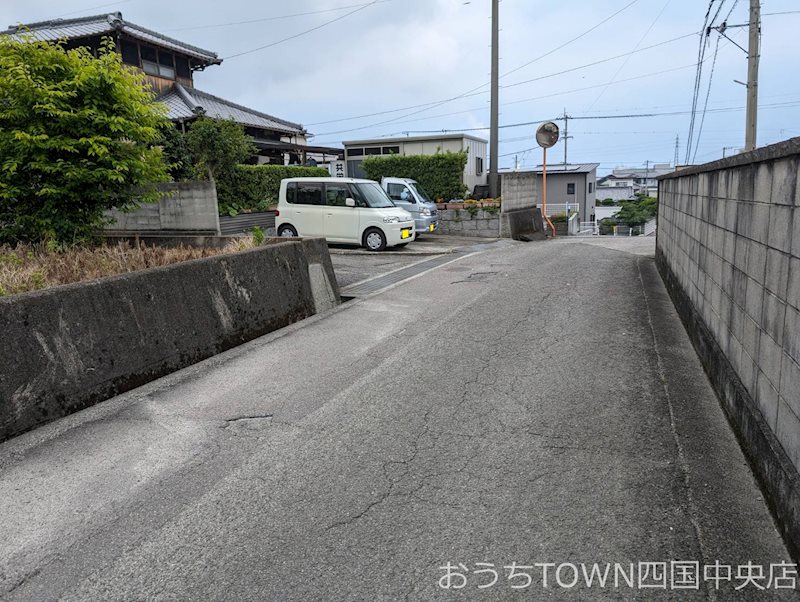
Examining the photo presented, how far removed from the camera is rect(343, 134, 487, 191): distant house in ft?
94.7

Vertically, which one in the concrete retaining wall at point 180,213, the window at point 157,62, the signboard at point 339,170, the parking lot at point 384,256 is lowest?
the parking lot at point 384,256

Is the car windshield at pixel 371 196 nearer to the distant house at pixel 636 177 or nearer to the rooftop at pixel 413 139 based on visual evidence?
the rooftop at pixel 413 139

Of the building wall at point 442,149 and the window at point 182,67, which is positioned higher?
the window at point 182,67

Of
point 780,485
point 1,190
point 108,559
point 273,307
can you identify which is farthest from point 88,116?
point 780,485

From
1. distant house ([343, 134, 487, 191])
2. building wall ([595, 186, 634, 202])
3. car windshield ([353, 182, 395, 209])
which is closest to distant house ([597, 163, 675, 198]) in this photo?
building wall ([595, 186, 634, 202])

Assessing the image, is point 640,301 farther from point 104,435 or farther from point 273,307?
point 104,435

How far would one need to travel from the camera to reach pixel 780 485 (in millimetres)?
3039

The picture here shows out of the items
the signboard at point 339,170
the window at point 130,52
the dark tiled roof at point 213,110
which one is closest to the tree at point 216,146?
the dark tiled roof at point 213,110

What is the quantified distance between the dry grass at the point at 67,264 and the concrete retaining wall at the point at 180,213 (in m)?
4.96

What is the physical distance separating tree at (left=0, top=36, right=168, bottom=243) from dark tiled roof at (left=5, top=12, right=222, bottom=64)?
17.2 m

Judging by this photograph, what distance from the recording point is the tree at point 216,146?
19.0m

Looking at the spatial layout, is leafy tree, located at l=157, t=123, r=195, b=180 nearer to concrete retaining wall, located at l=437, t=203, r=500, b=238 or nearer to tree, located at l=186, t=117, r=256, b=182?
tree, located at l=186, t=117, r=256, b=182

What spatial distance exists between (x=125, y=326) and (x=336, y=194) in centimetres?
1040

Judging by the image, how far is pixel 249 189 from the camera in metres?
20.8
